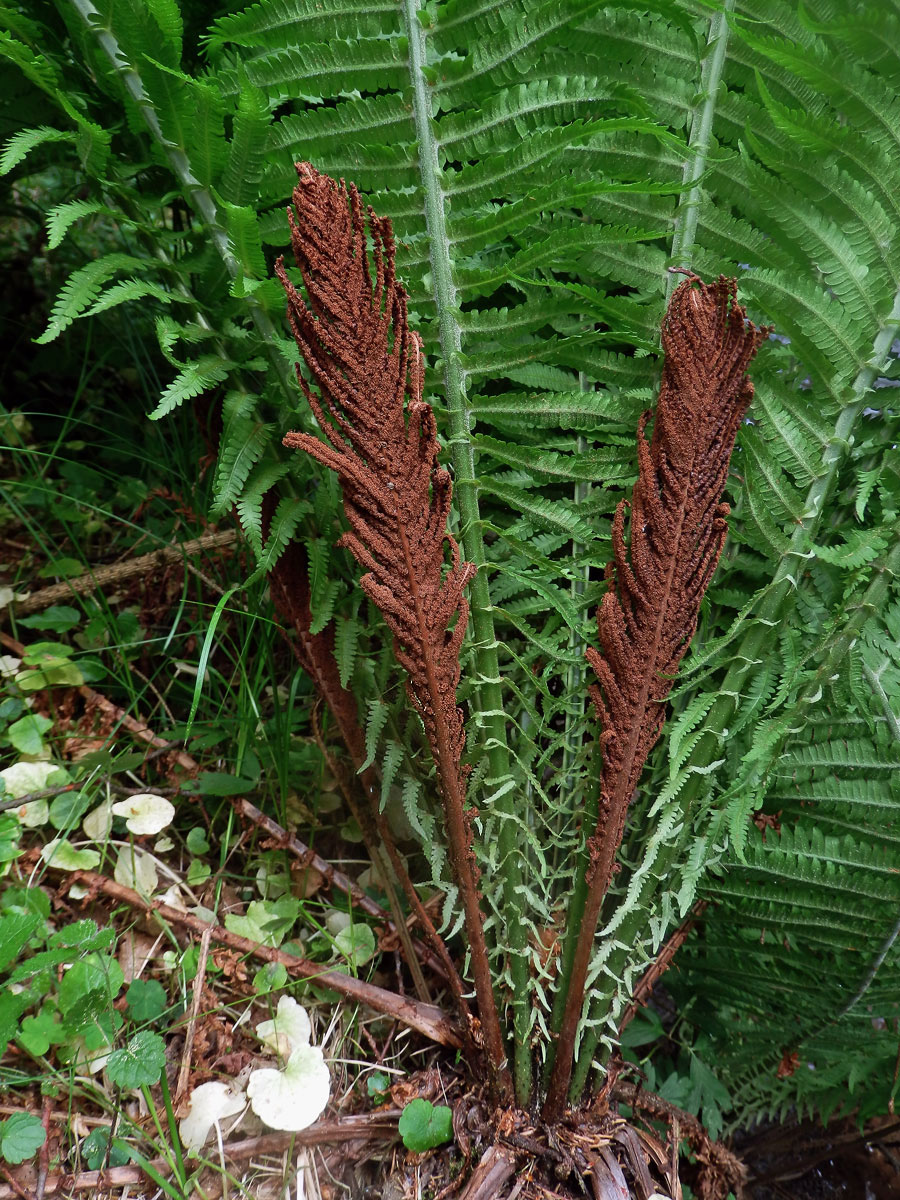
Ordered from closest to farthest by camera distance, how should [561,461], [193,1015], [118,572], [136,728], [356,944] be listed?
1. [561,461]
2. [193,1015]
3. [356,944]
4. [136,728]
5. [118,572]

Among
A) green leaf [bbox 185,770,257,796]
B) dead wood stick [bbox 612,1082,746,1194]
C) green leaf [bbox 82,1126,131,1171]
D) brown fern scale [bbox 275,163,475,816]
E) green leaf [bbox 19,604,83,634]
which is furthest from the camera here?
green leaf [bbox 19,604,83,634]

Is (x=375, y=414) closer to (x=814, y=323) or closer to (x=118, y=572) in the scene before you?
(x=814, y=323)

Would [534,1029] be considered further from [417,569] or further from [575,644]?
[417,569]

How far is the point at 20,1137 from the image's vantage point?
3.58ft

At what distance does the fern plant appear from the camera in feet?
3.50

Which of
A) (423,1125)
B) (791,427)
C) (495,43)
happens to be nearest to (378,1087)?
(423,1125)

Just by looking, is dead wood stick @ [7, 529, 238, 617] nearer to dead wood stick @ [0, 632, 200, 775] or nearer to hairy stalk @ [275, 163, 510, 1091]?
dead wood stick @ [0, 632, 200, 775]

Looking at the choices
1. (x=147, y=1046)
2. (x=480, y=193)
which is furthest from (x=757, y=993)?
(x=480, y=193)

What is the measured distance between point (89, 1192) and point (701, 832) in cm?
103

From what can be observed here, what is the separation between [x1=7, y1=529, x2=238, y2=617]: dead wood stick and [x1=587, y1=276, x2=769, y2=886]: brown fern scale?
919mm

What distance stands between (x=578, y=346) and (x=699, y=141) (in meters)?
0.33

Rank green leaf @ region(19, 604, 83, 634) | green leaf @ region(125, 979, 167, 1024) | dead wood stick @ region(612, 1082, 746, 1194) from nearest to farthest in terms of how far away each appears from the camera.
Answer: green leaf @ region(125, 979, 167, 1024)
dead wood stick @ region(612, 1082, 746, 1194)
green leaf @ region(19, 604, 83, 634)

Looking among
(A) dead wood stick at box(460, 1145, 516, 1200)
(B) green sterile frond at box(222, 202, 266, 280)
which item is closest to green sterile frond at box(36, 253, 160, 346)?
(B) green sterile frond at box(222, 202, 266, 280)

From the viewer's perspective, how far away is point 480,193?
1130mm
